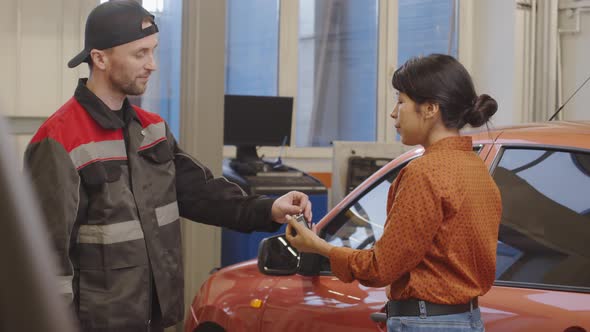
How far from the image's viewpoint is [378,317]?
7.87 ft

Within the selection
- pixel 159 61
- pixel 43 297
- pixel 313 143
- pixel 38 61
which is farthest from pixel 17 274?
pixel 313 143

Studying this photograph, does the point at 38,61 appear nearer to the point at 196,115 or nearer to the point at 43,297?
the point at 196,115

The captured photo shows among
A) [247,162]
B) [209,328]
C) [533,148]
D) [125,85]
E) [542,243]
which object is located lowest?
[209,328]

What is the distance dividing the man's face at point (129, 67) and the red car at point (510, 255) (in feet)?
2.15

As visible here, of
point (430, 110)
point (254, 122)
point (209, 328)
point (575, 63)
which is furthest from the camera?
point (575, 63)

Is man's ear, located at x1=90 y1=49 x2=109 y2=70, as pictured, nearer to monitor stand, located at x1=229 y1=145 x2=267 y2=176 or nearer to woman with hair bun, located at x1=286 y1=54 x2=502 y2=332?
woman with hair bun, located at x1=286 y1=54 x2=502 y2=332

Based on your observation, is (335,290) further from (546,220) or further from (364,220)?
(546,220)

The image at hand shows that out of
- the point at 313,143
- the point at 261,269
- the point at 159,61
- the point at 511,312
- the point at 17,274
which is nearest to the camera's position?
the point at 17,274

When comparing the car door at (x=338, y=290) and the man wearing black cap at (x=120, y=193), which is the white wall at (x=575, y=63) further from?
the man wearing black cap at (x=120, y=193)

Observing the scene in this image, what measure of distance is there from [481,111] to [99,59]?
1.15 metres

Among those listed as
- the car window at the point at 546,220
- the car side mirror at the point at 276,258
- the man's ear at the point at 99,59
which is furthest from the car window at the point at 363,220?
the man's ear at the point at 99,59

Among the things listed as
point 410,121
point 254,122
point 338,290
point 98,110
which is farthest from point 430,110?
point 254,122

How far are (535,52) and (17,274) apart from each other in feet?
27.3

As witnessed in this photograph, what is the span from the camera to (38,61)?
479cm
